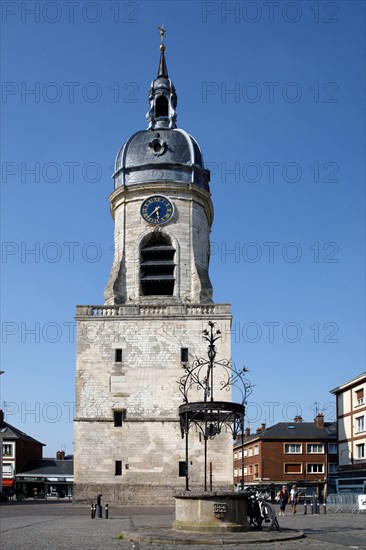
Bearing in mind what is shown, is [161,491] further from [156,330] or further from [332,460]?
[332,460]

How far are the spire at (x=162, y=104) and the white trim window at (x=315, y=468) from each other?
3144 cm

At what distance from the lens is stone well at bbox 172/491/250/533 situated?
56.0 feet

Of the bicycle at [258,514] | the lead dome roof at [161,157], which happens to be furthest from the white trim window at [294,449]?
the bicycle at [258,514]

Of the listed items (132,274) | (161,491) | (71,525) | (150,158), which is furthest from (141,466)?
(150,158)

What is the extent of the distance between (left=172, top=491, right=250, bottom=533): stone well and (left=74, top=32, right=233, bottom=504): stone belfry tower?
1889cm

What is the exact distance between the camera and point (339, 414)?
158 feet

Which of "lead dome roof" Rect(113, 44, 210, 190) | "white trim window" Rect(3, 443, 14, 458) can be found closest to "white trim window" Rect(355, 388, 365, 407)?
"lead dome roof" Rect(113, 44, 210, 190)

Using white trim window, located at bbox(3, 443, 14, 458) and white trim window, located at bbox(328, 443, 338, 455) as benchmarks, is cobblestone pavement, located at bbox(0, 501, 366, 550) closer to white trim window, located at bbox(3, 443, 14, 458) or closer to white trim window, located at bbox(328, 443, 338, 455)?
white trim window, located at bbox(328, 443, 338, 455)

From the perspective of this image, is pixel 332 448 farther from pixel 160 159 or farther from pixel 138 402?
pixel 160 159

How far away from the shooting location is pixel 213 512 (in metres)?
17.1

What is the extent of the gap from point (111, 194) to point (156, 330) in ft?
33.3

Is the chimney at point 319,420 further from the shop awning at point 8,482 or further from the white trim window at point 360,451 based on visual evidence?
the shop awning at point 8,482

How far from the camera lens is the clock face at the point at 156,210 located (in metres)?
41.8

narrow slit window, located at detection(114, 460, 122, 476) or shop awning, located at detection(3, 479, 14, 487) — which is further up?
narrow slit window, located at detection(114, 460, 122, 476)
